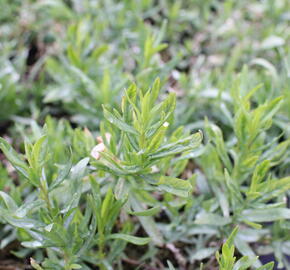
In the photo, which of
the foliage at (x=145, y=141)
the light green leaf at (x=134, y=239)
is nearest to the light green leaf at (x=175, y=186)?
the foliage at (x=145, y=141)

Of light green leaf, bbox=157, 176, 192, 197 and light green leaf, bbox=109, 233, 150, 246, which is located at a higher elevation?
light green leaf, bbox=157, 176, 192, 197

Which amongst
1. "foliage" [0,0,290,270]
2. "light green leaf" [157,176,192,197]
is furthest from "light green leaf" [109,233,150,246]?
"light green leaf" [157,176,192,197]

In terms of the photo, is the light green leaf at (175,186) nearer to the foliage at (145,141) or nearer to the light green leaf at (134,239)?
the foliage at (145,141)

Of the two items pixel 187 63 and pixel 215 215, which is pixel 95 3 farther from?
pixel 215 215

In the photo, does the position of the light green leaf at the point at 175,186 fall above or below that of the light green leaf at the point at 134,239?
above

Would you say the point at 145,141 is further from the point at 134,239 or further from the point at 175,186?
the point at 134,239

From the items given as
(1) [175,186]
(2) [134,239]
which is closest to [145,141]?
(1) [175,186]

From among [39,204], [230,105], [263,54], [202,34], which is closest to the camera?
[39,204]

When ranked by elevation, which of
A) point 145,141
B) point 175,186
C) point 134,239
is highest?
point 145,141

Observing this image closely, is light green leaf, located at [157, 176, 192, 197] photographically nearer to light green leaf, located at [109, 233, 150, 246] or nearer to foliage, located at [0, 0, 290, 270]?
foliage, located at [0, 0, 290, 270]

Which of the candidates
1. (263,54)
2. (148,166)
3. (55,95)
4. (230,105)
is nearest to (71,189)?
(148,166)

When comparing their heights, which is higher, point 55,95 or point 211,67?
point 55,95
